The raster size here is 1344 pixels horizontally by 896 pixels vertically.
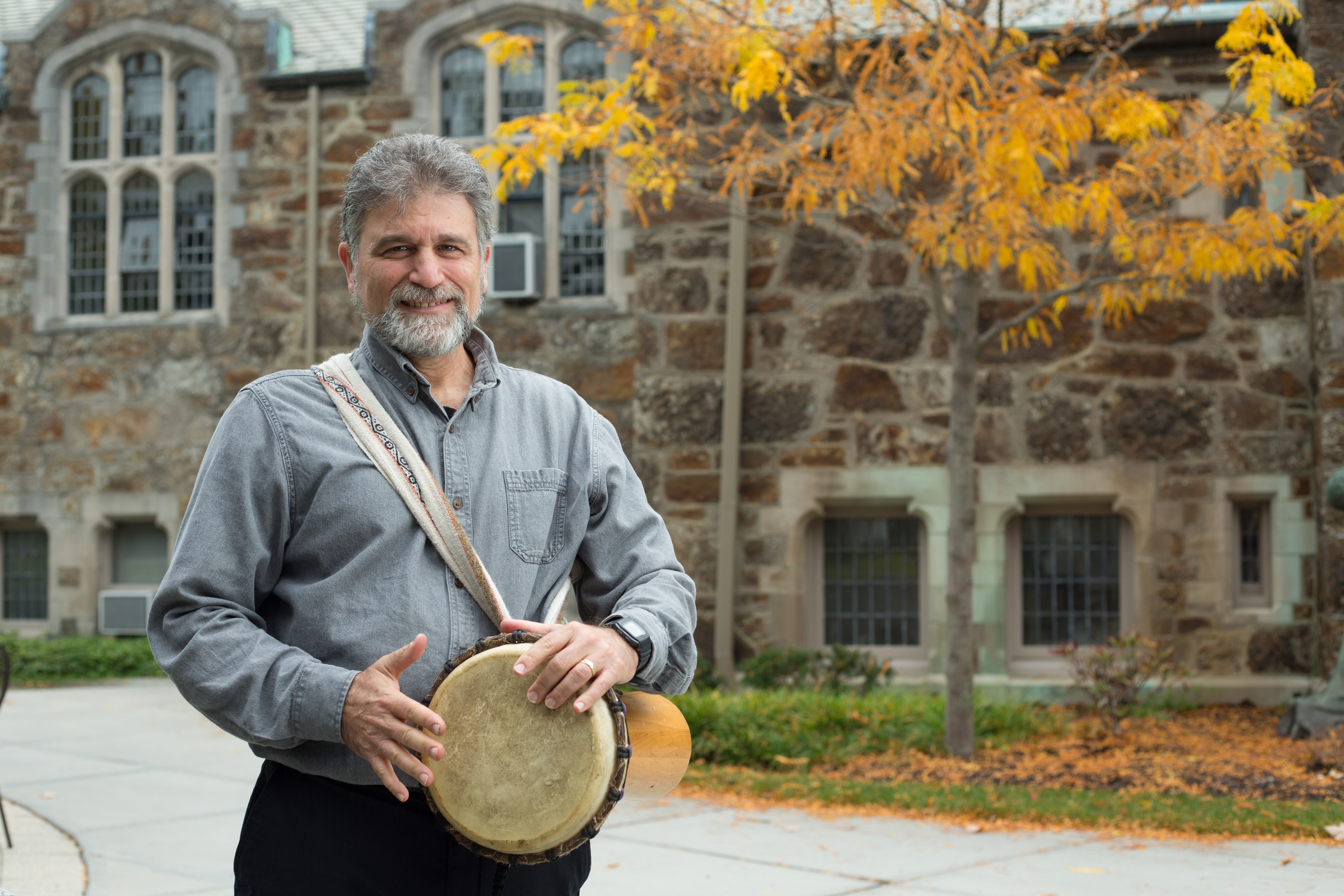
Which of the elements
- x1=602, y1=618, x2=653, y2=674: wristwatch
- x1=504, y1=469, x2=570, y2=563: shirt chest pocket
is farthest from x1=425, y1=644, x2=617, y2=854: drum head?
x1=504, y1=469, x2=570, y2=563: shirt chest pocket

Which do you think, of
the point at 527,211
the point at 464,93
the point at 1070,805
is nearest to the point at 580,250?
the point at 527,211

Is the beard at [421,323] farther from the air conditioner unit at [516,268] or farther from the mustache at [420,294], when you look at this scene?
the air conditioner unit at [516,268]

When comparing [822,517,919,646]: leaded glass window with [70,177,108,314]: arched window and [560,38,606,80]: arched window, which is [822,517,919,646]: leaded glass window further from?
[70,177,108,314]: arched window

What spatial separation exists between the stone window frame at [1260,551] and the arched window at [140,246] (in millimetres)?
9464

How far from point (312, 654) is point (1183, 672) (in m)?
7.42

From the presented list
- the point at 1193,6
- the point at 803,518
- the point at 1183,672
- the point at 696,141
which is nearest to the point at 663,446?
the point at 803,518

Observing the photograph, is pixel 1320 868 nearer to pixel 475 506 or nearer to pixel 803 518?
pixel 475 506

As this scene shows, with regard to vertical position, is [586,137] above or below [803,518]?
above

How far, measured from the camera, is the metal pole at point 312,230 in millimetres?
11625

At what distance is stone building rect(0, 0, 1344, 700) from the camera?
9430 millimetres

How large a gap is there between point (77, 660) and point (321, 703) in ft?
35.9

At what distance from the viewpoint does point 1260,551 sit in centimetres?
967

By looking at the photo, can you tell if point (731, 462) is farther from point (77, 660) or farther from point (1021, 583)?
point (77, 660)

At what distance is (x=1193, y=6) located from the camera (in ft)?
24.5
